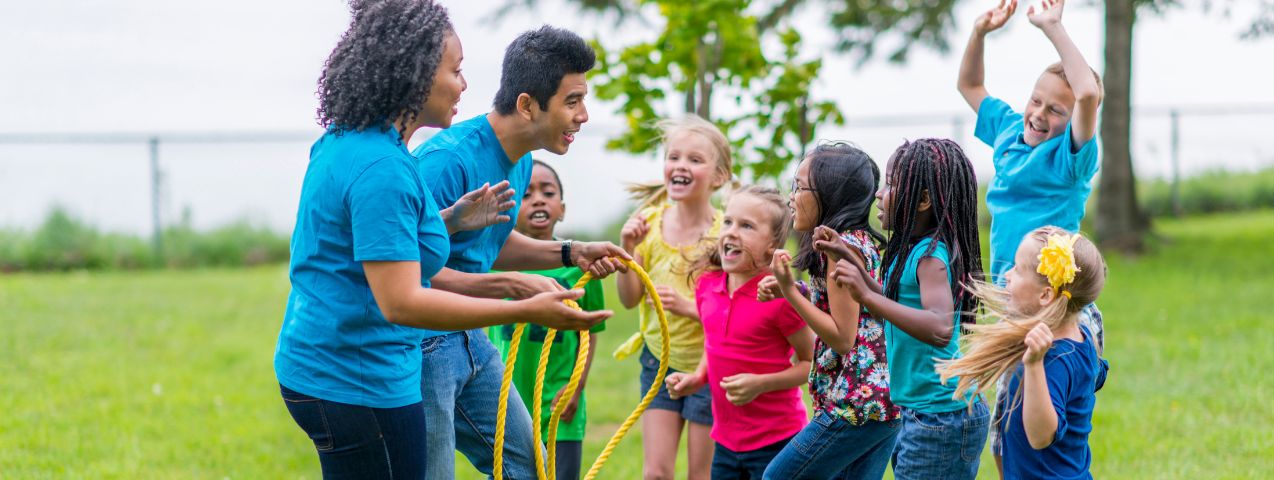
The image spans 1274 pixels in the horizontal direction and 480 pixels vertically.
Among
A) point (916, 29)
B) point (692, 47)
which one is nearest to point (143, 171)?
point (916, 29)

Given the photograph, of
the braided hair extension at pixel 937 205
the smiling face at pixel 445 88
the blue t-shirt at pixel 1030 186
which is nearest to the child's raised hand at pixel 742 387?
the braided hair extension at pixel 937 205

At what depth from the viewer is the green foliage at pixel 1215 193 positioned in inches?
717

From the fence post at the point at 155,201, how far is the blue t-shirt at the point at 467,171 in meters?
13.4

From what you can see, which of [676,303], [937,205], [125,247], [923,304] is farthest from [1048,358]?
[125,247]

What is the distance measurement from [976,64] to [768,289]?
59.8 inches

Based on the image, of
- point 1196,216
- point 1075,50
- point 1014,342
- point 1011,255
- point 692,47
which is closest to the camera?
point 1014,342

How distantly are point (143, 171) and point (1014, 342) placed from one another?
15061 millimetres

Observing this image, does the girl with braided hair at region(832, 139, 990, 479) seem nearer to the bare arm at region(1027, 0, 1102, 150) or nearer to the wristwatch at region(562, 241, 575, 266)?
the bare arm at region(1027, 0, 1102, 150)

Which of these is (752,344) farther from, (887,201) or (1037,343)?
(1037,343)

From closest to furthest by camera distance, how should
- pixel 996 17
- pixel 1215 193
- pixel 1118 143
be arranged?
1. pixel 996 17
2. pixel 1118 143
3. pixel 1215 193

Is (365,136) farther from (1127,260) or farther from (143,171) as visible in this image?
(143,171)

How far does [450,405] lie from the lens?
3439 millimetres

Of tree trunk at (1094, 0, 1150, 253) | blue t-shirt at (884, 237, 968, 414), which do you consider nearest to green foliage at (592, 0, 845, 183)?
blue t-shirt at (884, 237, 968, 414)

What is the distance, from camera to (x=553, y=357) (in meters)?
4.62
